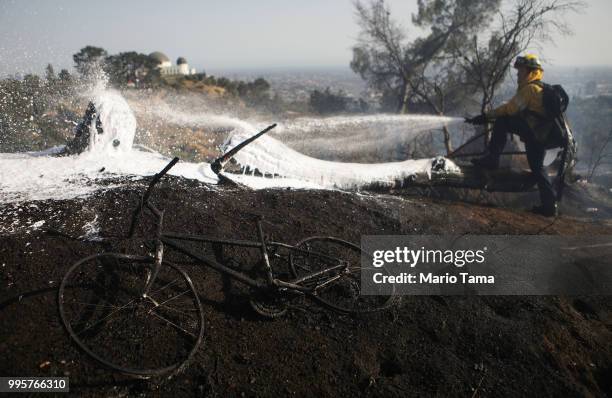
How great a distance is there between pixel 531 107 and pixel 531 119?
0.25m

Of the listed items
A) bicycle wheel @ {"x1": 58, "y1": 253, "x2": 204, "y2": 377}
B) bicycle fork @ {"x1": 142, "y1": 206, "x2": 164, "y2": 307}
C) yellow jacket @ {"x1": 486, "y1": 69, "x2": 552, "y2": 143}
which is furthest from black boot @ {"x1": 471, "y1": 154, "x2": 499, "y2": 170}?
bicycle fork @ {"x1": 142, "y1": 206, "x2": 164, "y2": 307}

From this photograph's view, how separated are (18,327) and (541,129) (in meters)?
8.70

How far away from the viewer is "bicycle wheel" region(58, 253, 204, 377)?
2.74 meters

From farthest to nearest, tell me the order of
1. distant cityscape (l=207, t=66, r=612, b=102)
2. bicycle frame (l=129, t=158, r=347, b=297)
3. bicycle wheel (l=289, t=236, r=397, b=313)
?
distant cityscape (l=207, t=66, r=612, b=102) → bicycle wheel (l=289, t=236, r=397, b=313) → bicycle frame (l=129, t=158, r=347, b=297)

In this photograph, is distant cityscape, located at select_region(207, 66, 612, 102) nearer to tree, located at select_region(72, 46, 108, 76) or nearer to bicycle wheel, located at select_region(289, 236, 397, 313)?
bicycle wheel, located at select_region(289, 236, 397, 313)

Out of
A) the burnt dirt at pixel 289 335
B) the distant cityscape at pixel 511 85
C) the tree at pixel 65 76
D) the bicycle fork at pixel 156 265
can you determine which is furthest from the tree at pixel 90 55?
the bicycle fork at pixel 156 265

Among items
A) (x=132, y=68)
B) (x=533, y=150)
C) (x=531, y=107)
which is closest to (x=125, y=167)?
(x=531, y=107)

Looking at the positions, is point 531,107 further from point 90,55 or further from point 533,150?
point 90,55

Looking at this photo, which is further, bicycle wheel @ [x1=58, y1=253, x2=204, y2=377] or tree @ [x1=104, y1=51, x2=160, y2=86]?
tree @ [x1=104, y1=51, x2=160, y2=86]

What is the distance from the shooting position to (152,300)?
9.05 ft

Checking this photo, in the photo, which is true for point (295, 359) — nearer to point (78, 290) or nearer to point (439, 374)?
point (439, 374)

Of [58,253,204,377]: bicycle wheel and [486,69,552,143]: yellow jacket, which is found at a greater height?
[486,69,552,143]: yellow jacket

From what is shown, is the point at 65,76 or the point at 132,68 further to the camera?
the point at 132,68

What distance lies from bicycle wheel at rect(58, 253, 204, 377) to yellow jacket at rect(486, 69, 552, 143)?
7.04m
